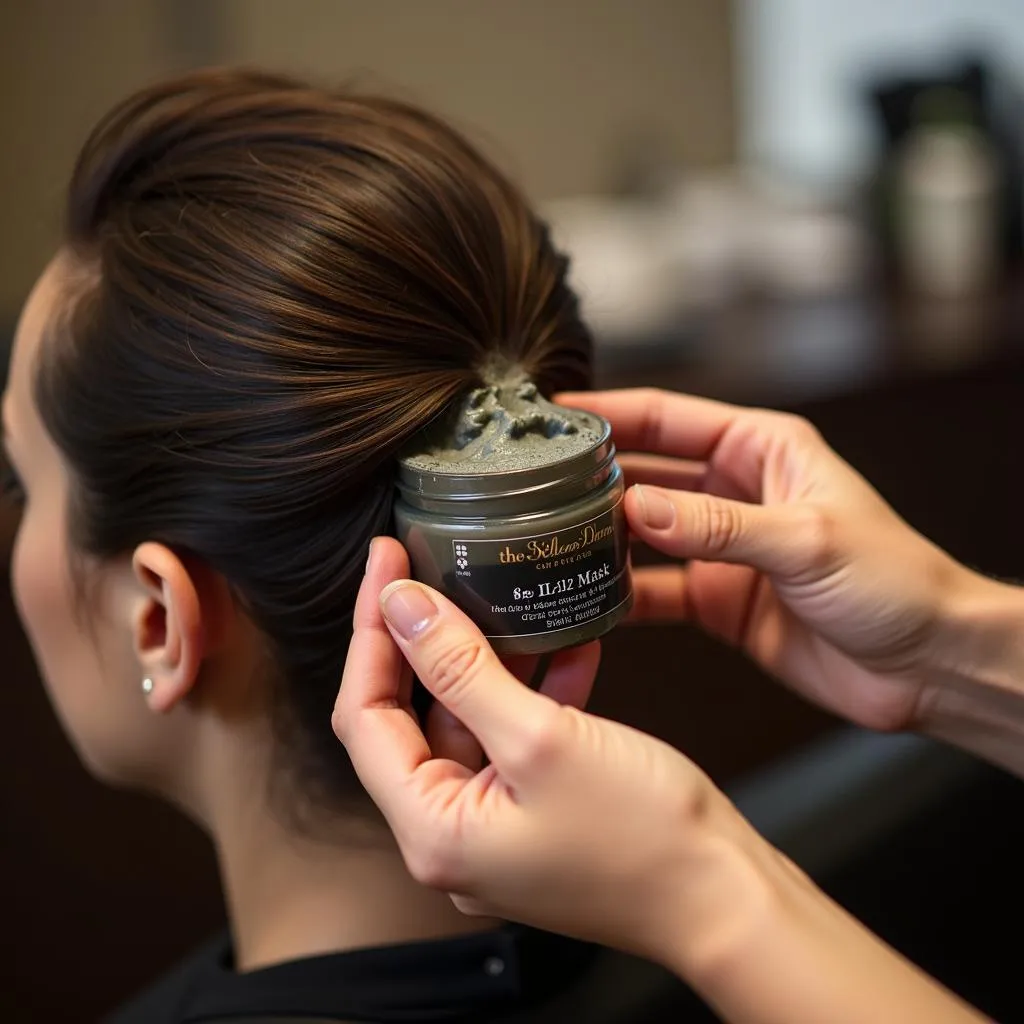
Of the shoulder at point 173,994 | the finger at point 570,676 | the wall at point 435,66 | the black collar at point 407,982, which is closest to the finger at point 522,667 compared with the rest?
the finger at point 570,676

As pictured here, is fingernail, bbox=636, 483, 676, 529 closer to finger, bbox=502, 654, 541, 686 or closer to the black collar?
finger, bbox=502, 654, 541, 686

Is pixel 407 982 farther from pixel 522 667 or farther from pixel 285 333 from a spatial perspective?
pixel 285 333

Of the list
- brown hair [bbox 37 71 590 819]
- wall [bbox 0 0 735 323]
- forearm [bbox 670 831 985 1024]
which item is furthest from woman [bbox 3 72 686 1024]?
wall [bbox 0 0 735 323]

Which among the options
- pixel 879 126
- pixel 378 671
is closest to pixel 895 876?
pixel 378 671

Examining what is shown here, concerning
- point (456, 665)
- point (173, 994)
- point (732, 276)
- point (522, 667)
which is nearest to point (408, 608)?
point (456, 665)

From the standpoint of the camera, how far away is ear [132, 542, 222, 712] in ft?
2.37

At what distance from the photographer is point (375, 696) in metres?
0.63

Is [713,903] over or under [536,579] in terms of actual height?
under

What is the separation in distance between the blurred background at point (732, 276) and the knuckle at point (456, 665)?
0.57 m

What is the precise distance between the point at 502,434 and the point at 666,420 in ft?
0.99

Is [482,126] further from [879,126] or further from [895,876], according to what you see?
[895,876]

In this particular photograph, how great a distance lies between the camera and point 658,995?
89 centimetres

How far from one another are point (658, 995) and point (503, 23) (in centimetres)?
180

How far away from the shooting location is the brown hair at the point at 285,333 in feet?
2.20
